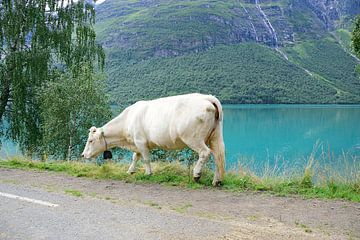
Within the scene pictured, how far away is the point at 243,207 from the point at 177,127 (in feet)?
9.19

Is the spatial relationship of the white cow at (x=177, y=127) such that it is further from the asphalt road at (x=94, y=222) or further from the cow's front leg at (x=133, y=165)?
the asphalt road at (x=94, y=222)

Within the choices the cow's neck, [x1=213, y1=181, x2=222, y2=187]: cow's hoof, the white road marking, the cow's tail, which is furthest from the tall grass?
the white road marking

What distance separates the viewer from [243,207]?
7168mm

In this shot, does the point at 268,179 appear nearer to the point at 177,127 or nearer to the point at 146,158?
the point at 177,127

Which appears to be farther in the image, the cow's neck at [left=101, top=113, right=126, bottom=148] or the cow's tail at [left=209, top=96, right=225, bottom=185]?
the cow's neck at [left=101, top=113, right=126, bottom=148]

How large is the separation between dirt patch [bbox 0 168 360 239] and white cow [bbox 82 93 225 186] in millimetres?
984

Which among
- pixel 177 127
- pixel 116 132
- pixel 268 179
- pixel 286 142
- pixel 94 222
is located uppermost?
pixel 177 127

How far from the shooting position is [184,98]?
9539mm

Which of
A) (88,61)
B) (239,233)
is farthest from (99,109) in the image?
(239,233)

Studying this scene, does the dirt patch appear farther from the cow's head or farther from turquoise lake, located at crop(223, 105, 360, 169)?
turquoise lake, located at crop(223, 105, 360, 169)

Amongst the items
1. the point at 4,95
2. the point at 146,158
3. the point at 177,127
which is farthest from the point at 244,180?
the point at 4,95

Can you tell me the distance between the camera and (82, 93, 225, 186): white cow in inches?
360

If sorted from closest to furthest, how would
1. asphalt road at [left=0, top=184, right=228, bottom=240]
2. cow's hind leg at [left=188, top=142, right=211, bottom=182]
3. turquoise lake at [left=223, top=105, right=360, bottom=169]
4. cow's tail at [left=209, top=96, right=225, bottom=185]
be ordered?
asphalt road at [left=0, top=184, right=228, bottom=240], cow's hind leg at [left=188, top=142, right=211, bottom=182], cow's tail at [left=209, top=96, right=225, bottom=185], turquoise lake at [left=223, top=105, right=360, bottom=169]

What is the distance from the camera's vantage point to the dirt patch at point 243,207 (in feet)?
18.8
